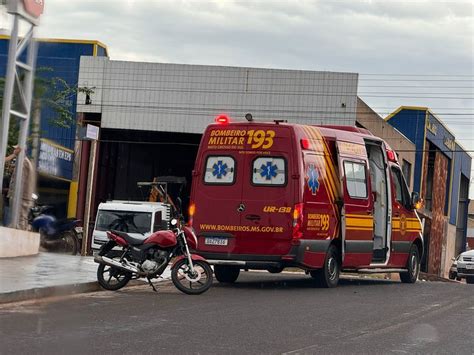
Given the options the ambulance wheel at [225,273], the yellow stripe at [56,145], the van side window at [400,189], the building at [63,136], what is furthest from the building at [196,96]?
the ambulance wheel at [225,273]

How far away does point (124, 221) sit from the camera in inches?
1284

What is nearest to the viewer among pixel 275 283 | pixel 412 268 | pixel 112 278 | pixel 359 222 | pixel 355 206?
pixel 112 278

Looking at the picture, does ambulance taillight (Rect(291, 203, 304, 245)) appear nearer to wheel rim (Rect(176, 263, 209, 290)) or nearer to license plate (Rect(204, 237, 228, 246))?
license plate (Rect(204, 237, 228, 246))

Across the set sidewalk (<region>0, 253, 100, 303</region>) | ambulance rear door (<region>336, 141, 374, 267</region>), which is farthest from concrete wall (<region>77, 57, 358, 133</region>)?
sidewalk (<region>0, 253, 100, 303</region>)

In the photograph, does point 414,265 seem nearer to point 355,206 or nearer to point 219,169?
point 355,206

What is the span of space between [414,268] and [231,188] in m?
5.44

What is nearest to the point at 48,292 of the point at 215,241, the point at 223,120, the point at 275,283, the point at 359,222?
the point at 215,241

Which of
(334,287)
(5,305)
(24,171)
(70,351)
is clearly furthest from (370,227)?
(70,351)

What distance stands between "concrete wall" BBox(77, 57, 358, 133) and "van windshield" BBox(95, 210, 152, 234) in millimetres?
9098

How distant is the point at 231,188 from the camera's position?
16.4m

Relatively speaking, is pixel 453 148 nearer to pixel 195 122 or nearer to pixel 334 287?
pixel 195 122

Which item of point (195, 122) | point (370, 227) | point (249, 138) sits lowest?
point (370, 227)

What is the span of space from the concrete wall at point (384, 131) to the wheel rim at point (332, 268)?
78.2 feet

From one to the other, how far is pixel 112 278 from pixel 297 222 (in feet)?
10.3
